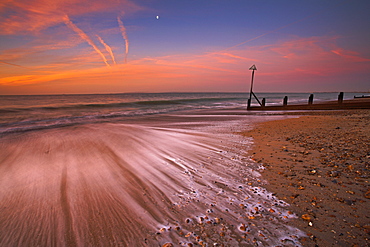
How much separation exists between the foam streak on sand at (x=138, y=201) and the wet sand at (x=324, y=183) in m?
0.30

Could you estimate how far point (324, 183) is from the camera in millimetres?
3402

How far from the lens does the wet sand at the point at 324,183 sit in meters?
2.28

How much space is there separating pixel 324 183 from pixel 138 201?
3474 millimetres

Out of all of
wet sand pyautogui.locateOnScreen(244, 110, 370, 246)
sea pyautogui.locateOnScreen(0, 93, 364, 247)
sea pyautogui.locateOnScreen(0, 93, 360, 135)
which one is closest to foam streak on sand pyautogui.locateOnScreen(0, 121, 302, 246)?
sea pyautogui.locateOnScreen(0, 93, 364, 247)

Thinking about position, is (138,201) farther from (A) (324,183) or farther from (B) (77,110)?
(B) (77,110)

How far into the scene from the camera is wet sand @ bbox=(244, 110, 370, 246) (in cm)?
228

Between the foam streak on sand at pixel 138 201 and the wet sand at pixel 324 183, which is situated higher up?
the wet sand at pixel 324 183

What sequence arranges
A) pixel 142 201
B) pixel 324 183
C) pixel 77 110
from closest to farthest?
pixel 142 201
pixel 324 183
pixel 77 110

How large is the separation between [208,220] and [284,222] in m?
1.03

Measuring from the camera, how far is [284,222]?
97.1 inches

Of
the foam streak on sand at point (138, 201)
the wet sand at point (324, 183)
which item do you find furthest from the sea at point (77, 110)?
the wet sand at point (324, 183)

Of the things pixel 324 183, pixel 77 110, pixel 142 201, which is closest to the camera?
pixel 142 201

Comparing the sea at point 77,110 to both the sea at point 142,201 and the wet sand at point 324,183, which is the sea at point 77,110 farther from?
the wet sand at point 324,183

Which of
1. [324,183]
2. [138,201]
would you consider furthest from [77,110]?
[324,183]
